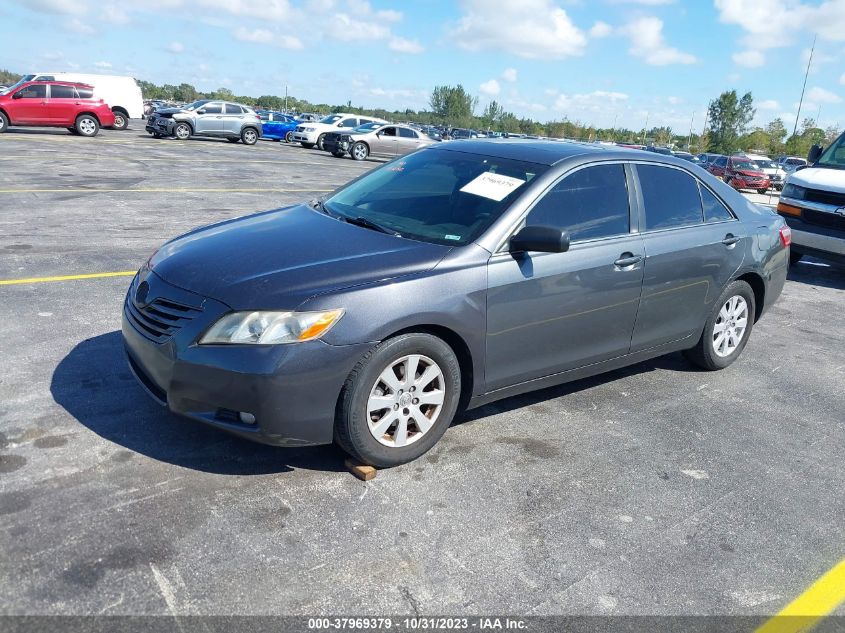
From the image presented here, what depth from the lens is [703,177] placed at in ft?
17.4

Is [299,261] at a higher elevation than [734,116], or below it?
below

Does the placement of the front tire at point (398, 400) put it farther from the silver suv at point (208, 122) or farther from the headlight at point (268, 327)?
the silver suv at point (208, 122)

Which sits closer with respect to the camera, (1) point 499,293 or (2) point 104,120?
(1) point 499,293

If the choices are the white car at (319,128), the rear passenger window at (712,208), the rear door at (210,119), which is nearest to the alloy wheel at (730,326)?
the rear passenger window at (712,208)

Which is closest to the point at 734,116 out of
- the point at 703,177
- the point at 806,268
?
the point at 806,268

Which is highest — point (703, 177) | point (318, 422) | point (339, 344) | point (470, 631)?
point (703, 177)

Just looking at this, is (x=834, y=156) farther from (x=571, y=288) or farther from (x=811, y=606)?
(x=811, y=606)

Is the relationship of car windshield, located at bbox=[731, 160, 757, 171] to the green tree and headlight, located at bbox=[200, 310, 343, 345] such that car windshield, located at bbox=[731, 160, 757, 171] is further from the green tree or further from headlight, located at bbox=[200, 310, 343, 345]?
the green tree

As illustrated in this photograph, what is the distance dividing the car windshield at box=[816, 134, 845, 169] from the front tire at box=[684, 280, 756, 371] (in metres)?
5.47

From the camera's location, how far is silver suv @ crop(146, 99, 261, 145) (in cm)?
2889

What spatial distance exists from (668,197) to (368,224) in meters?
2.13

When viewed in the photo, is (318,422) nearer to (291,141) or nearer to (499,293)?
(499,293)

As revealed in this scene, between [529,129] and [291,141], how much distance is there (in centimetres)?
5899

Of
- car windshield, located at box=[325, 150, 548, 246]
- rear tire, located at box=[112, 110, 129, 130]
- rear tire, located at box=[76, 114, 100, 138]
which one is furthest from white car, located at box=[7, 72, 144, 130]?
car windshield, located at box=[325, 150, 548, 246]
